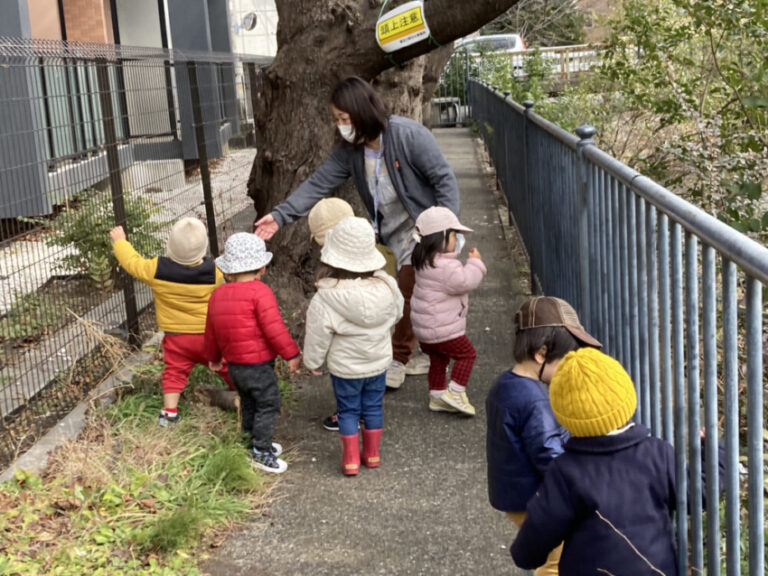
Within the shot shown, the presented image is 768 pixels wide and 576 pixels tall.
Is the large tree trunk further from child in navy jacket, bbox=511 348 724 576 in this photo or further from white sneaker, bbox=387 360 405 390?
child in navy jacket, bbox=511 348 724 576

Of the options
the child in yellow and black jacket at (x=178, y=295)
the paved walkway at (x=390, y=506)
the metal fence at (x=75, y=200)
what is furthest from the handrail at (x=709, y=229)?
the metal fence at (x=75, y=200)

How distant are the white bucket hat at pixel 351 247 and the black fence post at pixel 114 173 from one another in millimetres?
2186

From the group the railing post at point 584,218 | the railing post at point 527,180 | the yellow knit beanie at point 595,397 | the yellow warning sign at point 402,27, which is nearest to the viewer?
the yellow knit beanie at point 595,397

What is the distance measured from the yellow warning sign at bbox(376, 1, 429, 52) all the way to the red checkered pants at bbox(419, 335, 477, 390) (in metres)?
1.97

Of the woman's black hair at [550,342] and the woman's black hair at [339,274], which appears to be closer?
the woman's black hair at [550,342]

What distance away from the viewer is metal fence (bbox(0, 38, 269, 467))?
5.32 m

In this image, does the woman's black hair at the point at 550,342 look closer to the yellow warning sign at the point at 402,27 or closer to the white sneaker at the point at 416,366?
the white sneaker at the point at 416,366

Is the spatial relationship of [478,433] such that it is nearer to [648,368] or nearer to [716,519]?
[648,368]

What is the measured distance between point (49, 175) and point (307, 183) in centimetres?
152

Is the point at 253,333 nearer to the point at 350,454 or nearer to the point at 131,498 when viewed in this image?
the point at 350,454

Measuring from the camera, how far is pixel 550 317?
3.09 meters

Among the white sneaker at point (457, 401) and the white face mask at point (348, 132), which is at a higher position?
the white face mask at point (348, 132)

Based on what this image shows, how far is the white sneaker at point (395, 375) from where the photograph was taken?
19.2 feet

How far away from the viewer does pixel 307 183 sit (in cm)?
582
